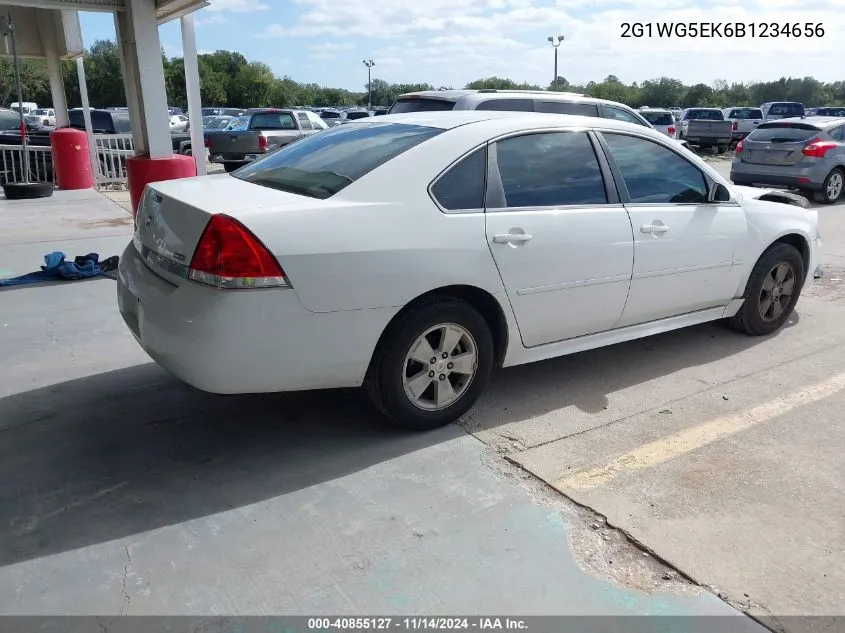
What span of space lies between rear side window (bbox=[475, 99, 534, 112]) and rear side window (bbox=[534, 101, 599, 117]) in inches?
4.7

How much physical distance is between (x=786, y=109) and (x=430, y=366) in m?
31.2

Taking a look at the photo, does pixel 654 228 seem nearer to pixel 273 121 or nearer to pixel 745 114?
pixel 273 121

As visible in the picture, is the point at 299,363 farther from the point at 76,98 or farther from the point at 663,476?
the point at 76,98

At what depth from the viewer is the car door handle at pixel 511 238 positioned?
3.65m

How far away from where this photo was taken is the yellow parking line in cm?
334

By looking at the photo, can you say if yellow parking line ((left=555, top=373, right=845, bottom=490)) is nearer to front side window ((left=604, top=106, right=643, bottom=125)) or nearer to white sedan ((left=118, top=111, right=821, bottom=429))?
white sedan ((left=118, top=111, right=821, bottom=429))

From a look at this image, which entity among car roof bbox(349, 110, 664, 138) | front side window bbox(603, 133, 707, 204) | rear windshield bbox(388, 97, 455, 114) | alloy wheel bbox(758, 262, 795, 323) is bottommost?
alloy wheel bbox(758, 262, 795, 323)

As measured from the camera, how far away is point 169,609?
2.46 meters

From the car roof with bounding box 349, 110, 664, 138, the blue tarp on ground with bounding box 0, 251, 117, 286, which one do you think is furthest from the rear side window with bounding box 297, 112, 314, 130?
the car roof with bounding box 349, 110, 664, 138

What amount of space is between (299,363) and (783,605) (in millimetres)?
2135

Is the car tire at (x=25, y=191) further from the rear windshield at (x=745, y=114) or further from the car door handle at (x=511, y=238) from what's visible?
the rear windshield at (x=745, y=114)

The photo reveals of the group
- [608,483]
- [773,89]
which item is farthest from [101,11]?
[773,89]

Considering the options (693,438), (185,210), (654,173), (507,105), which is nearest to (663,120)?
(507,105)

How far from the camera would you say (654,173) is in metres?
4.49
